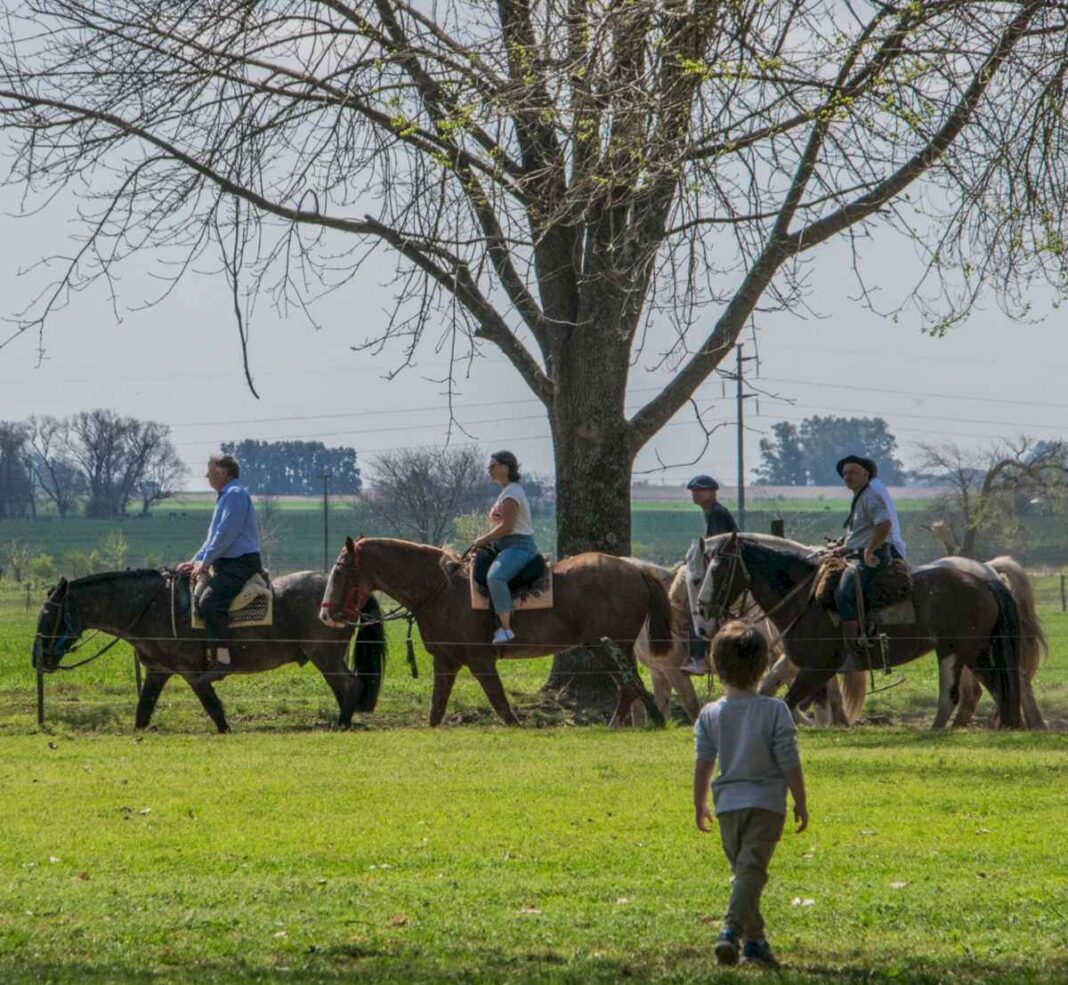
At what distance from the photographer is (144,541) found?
121m

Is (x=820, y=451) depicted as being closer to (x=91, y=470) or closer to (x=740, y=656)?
(x=91, y=470)

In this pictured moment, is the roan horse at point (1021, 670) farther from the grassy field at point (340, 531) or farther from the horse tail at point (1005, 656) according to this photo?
the grassy field at point (340, 531)

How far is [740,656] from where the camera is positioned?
7.39m

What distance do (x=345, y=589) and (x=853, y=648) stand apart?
16.6 feet

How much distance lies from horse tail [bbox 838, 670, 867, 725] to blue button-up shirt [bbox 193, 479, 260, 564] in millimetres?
6095

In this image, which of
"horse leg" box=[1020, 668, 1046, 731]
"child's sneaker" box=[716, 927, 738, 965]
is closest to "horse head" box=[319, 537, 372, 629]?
"horse leg" box=[1020, 668, 1046, 731]

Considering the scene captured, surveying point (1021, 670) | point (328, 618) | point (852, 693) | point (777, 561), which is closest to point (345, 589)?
point (328, 618)

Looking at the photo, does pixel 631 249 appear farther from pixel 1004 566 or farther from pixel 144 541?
pixel 144 541

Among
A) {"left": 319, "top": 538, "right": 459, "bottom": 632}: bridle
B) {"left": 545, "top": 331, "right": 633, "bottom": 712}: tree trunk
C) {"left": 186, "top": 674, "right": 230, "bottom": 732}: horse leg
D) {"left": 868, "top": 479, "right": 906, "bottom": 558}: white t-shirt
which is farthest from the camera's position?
{"left": 545, "top": 331, "right": 633, "bottom": 712}: tree trunk

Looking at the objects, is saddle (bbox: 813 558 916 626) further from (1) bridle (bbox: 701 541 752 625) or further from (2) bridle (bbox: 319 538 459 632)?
(2) bridle (bbox: 319 538 459 632)

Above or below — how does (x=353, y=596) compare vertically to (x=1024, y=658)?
above

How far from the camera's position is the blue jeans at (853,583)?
1734 centimetres

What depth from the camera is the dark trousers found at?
18.4 m

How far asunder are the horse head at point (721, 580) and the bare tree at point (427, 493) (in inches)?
3142
